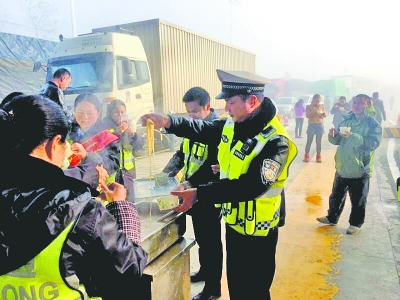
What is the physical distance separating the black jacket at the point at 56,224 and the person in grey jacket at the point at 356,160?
3.50 metres

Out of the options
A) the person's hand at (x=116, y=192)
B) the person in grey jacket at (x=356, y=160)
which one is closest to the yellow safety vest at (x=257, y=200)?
the person's hand at (x=116, y=192)

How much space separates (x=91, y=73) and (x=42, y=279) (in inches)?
268

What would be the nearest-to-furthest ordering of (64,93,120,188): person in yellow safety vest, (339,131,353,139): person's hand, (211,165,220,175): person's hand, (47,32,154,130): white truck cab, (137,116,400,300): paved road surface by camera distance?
1. (64,93,120,188): person in yellow safety vest
2. (211,165,220,175): person's hand
3. (137,116,400,300): paved road surface
4. (339,131,353,139): person's hand
5. (47,32,154,130): white truck cab

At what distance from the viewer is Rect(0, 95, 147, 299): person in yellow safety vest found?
101cm

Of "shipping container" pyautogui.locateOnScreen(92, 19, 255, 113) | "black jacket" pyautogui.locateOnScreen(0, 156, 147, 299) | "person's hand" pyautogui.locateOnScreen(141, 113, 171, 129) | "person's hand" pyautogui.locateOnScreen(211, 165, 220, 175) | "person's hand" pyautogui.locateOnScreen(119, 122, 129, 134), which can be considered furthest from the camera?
"shipping container" pyautogui.locateOnScreen(92, 19, 255, 113)

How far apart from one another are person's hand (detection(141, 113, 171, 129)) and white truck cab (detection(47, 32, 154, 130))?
16.2ft

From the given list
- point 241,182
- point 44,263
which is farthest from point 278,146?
point 44,263

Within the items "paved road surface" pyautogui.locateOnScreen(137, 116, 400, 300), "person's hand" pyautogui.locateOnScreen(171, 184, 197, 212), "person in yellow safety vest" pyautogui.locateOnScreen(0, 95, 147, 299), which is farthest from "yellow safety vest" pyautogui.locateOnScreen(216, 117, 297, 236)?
"paved road surface" pyautogui.locateOnScreen(137, 116, 400, 300)

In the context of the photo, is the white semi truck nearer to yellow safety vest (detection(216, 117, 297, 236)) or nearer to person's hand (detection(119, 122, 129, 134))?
person's hand (detection(119, 122, 129, 134))

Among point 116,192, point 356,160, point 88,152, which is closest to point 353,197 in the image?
point 356,160

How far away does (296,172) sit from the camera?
7305 millimetres

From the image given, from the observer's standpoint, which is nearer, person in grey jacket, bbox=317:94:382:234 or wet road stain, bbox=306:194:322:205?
person in grey jacket, bbox=317:94:382:234

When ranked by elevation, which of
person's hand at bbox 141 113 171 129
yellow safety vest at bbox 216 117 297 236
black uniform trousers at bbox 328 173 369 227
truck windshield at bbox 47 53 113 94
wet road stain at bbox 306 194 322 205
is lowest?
wet road stain at bbox 306 194 322 205

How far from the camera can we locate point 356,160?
12.7 ft
